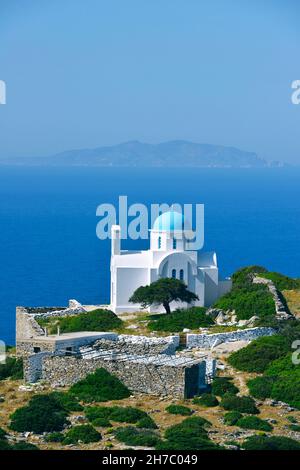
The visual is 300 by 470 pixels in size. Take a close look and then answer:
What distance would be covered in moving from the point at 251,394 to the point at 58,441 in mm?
7954

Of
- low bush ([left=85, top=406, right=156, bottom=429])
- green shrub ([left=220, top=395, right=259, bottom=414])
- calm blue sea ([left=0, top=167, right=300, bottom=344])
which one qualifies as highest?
calm blue sea ([left=0, top=167, right=300, bottom=344])

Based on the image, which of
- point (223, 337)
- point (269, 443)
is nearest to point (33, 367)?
point (223, 337)

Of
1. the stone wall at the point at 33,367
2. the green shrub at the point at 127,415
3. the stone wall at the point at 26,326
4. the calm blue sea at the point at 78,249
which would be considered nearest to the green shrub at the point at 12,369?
the stone wall at the point at 33,367

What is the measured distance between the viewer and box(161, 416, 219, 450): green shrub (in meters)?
35.7

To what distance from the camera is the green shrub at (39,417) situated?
126 ft

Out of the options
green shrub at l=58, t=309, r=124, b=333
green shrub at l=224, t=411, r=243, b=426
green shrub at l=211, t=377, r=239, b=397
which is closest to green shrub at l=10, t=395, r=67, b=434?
green shrub at l=224, t=411, r=243, b=426

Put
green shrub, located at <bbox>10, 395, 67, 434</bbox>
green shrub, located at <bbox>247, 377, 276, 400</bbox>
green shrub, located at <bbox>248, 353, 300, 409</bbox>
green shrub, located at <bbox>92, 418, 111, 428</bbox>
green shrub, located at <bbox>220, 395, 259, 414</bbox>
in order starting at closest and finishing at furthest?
1. green shrub, located at <bbox>10, 395, 67, 434</bbox>
2. green shrub, located at <bbox>92, 418, 111, 428</bbox>
3. green shrub, located at <bbox>220, 395, 259, 414</bbox>
4. green shrub, located at <bbox>248, 353, 300, 409</bbox>
5. green shrub, located at <bbox>247, 377, 276, 400</bbox>

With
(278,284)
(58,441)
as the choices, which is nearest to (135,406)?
(58,441)

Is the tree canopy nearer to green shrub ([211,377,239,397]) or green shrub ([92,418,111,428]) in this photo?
green shrub ([211,377,239,397])

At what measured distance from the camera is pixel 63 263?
113 metres

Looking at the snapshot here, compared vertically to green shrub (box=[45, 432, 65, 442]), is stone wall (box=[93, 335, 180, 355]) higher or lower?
higher

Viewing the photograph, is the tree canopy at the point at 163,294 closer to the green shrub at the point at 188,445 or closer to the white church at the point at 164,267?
the white church at the point at 164,267

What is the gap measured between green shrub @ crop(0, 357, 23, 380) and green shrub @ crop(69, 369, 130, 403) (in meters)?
2.70

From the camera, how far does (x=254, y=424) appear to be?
3931cm
